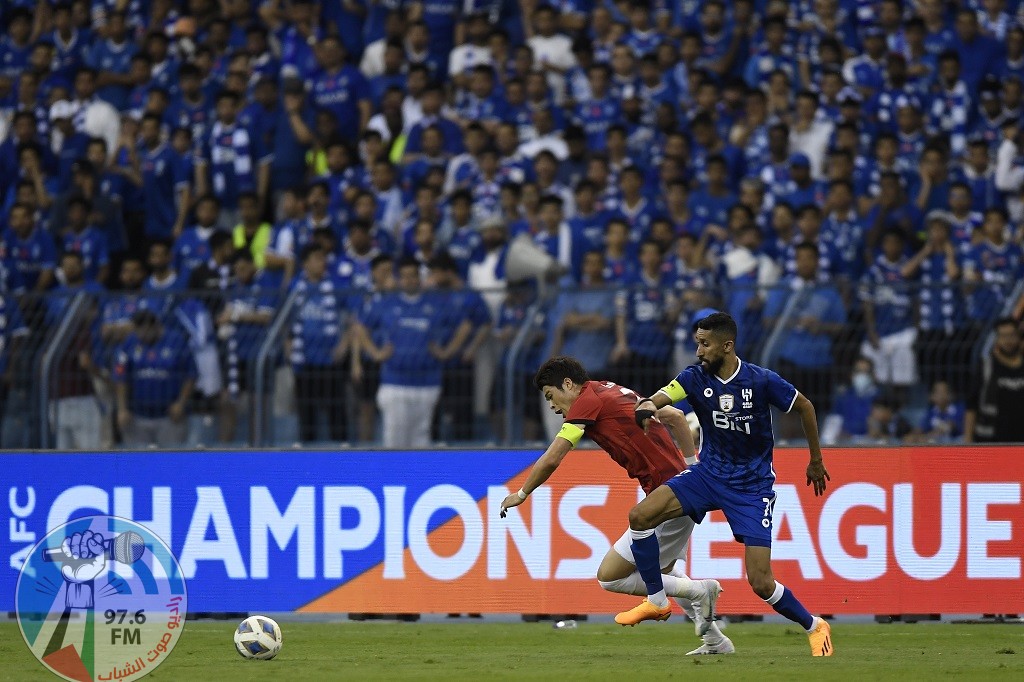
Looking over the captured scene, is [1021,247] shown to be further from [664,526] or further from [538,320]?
[664,526]

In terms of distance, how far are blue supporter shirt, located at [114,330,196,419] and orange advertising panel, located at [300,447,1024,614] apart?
9.38ft

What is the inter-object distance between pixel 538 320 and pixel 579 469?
1.94m

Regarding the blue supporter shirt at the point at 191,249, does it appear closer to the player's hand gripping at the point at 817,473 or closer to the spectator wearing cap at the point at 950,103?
the spectator wearing cap at the point at 950,103

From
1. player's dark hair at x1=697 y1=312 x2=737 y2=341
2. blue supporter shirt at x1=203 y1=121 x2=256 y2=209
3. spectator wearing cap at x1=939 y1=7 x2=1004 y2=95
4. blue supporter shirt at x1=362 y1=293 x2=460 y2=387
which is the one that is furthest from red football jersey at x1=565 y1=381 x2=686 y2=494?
blue supporter shirt at x1=203 y1=121 x2=256 y2=209

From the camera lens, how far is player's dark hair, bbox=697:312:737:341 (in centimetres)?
1001

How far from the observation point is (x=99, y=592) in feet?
40.3

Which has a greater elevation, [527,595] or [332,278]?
[332,278]

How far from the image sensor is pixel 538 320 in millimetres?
14594

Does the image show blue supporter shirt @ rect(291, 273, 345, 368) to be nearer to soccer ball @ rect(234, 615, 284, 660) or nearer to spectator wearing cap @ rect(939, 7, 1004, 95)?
soccer ball @ rect(234, 615, 284, 660)

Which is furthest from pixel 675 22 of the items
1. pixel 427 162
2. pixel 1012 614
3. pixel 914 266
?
pixel 1012 614

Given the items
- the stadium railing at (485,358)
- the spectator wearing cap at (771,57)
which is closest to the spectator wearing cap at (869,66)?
the spectator wearing cap at (771,57)

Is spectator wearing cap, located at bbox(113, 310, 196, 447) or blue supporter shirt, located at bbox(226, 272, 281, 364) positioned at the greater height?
blue supporter shirt, located at bbox(226, 272, 281, 364)

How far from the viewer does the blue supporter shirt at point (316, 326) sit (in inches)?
577

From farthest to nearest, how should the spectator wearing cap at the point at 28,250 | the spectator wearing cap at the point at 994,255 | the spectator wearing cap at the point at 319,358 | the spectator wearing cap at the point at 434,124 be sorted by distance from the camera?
the spectator wearing cap at the point at 434,124
the spectator wearing cap at the point at 28,250
the spectator wearing cap at the point at 994,255
the spectator wearing cap at the point at 319,358
